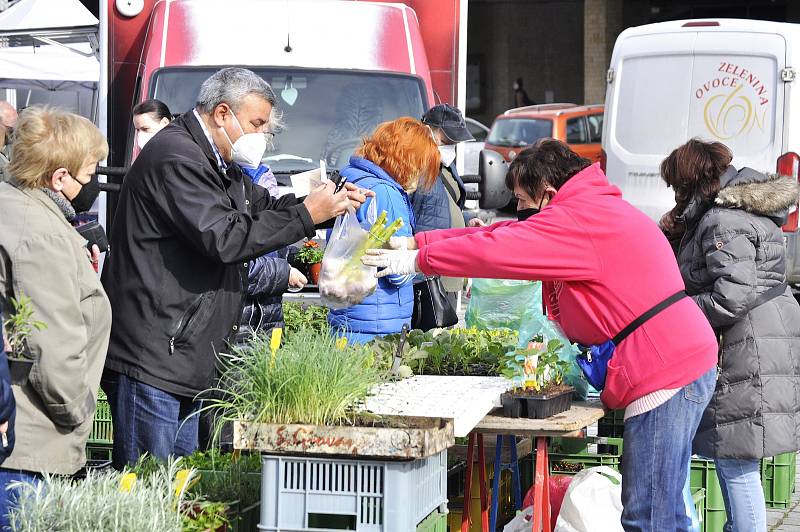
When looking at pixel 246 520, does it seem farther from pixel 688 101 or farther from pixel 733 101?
pixel 688 101

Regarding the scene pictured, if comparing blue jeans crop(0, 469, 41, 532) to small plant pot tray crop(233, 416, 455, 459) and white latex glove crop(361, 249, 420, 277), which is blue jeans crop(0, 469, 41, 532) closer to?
small plant pot tray crop(233, 416, 455, 459)

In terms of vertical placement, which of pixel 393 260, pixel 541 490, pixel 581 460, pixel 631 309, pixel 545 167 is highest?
pixel 545 167

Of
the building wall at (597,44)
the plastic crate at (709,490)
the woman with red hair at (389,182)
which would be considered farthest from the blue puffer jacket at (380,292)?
the building wall at (597,44)

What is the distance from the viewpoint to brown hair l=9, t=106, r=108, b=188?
379 centimetres

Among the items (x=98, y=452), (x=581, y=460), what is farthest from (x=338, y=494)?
(x=581, y=460)

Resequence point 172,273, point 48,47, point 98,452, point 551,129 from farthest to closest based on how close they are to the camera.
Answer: point 551,129
point 48,47
point 98,452
point 172,273

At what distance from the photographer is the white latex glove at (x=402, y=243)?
4758mm

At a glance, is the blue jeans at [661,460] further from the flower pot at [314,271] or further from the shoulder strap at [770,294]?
the flower pot at [314,271]

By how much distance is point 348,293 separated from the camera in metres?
4.82

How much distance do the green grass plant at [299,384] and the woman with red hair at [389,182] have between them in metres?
1.19

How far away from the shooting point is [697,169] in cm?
531

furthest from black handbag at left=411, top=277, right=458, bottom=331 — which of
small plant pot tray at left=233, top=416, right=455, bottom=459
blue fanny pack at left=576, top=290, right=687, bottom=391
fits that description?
small plant pot tray at left=233, top=416, right=455, bottom=459

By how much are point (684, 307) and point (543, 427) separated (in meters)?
0.63

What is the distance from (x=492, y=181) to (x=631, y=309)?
4.22 m
